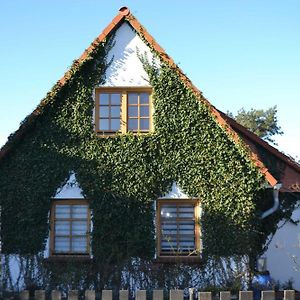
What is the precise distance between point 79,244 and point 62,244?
0.45 m

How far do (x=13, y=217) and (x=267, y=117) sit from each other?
37.8 m

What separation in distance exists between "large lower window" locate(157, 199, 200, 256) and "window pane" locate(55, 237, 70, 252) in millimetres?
2417

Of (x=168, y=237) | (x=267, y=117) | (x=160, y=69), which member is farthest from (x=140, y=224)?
(x=267, y=117)

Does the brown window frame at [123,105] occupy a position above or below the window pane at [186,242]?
above

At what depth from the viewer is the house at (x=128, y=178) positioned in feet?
43.6

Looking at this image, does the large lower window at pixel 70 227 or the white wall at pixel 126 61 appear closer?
the large lower window at pixel 70 227

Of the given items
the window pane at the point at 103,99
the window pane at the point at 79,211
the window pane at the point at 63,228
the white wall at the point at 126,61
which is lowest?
the window pane at the point at 63,228

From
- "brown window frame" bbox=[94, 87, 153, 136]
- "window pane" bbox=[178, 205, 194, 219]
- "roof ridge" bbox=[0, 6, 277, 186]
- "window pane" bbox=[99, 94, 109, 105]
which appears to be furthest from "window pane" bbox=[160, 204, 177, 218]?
"window pane" bbox=[99, 94, 109, 105]

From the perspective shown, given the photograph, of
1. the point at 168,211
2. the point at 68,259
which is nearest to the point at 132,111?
the point at 168,211

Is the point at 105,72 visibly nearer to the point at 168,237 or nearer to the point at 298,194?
the point at 168,237

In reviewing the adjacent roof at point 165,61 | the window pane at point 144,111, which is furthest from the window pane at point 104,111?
the adjacent roof at point 165,61

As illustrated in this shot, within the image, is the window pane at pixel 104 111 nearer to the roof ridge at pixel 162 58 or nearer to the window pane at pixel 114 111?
the window pane at pixel 114 111

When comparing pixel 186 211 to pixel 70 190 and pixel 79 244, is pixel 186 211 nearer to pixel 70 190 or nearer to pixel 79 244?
pixel 79 244

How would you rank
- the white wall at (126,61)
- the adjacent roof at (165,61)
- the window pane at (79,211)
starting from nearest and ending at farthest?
the adjacent roof at (165,61), the window pane at (79,211), the white wall at (126,61)
